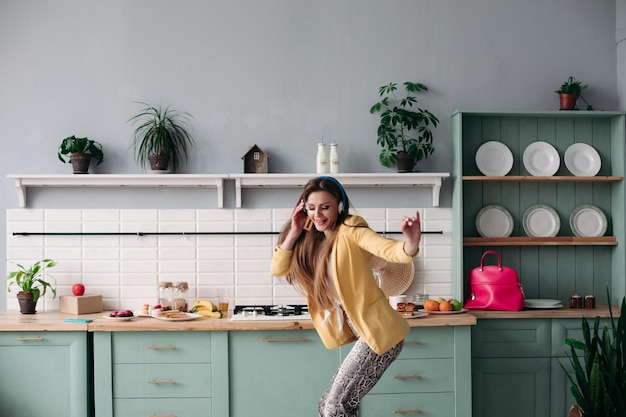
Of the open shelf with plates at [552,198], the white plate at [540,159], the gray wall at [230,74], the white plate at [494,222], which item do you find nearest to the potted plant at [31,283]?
the gray wall at [230,74]

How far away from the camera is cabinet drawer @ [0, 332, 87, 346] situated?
4379mm

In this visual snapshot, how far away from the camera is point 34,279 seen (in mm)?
4910

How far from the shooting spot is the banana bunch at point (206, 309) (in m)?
4.61

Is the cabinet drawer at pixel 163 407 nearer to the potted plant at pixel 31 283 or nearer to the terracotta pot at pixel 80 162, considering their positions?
the potted plant at pixel 31 283

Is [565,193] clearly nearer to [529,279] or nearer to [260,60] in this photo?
[529,279]

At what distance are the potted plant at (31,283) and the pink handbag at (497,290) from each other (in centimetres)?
266

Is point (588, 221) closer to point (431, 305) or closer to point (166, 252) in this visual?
point (431, 305)

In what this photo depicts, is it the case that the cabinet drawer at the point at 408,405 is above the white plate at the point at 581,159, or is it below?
below

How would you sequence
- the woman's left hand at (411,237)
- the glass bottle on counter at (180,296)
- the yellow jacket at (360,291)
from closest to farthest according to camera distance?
the woman's left hand at (411,237) → the yellow jacket at (360,291) → the glass bottle on counter at (180,296)

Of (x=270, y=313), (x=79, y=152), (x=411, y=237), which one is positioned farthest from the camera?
(x=79, y=152)

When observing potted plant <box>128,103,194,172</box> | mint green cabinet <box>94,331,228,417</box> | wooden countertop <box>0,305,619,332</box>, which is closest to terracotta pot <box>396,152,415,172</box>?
wooden countertop <box>0,305,619,332</box>

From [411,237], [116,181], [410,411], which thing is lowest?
[410,411]

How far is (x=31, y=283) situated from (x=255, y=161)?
5.18 ft

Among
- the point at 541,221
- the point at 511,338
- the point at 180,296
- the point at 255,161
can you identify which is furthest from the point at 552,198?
the point at 180,296
